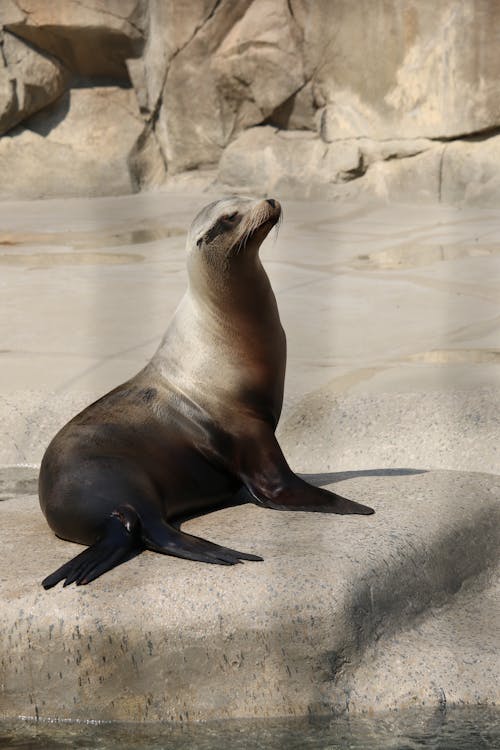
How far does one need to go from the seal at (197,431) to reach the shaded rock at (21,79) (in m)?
7.79

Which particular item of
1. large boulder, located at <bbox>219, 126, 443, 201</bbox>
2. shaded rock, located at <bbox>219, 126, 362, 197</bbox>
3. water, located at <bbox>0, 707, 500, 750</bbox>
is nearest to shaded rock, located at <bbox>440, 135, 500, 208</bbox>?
large boulder, located at <bbox>219, 126, 443, 201</bbox>

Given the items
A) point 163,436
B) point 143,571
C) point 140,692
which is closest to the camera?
point 140,692

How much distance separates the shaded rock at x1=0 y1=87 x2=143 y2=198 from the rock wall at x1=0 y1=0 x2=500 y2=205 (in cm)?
1

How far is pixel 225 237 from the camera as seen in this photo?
3258 millimetres

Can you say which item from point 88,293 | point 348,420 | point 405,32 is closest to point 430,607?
point 348,420

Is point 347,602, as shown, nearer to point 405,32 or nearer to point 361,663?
point 361,663

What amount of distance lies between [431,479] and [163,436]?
76cm

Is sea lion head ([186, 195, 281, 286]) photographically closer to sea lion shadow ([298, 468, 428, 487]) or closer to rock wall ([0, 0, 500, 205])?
sea lion shadow ([298, 468, 428, 487])

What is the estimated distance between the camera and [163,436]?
3.10 metres

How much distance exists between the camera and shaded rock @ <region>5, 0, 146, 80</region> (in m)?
10.4

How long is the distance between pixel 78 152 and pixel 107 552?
853 centimetres

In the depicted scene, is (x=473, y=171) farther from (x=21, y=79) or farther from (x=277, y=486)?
(x=277, y=486)

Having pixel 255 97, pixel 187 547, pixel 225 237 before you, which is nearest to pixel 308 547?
pixel 187 547

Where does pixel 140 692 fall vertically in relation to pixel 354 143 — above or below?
above
